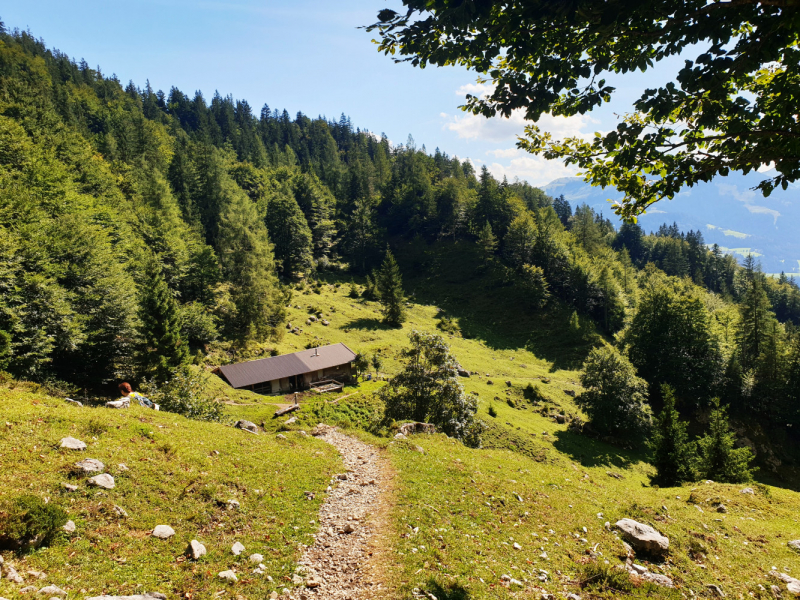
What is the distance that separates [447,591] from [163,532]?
279 inches

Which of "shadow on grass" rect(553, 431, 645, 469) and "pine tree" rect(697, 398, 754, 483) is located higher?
"pine tree" rect(697, 398, 754, 483)

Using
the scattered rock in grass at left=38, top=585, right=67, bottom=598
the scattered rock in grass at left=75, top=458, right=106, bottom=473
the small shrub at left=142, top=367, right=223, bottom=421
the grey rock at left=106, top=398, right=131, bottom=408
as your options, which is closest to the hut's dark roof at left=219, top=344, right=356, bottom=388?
the small shrub at left=142, top=367, right=223, bottom=421

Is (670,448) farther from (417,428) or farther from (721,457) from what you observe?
(417,428)

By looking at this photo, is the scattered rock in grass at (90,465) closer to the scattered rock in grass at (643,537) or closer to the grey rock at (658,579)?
the grey rock at (658,579)

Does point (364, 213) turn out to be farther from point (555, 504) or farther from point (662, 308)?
point (555, 504)

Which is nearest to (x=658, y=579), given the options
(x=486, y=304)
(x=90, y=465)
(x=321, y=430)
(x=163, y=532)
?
(x=163, y=532)

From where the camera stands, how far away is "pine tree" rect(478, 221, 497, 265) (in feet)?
353

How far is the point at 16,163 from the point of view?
5162 centimetres

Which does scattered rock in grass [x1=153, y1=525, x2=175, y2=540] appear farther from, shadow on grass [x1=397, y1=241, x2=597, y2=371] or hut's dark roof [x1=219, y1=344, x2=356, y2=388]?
shadow on grass [x1=397, y1=241, x2=597, y2=371]

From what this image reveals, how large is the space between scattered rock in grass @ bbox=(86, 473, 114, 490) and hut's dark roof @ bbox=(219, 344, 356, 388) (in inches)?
1373

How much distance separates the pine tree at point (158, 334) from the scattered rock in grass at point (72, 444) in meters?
29.0

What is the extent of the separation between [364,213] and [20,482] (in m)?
120

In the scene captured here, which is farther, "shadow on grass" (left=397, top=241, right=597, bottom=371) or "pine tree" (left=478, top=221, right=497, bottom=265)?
"pine tree" (left=478, top=221, right=497, bottom=265)

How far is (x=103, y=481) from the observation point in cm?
973
